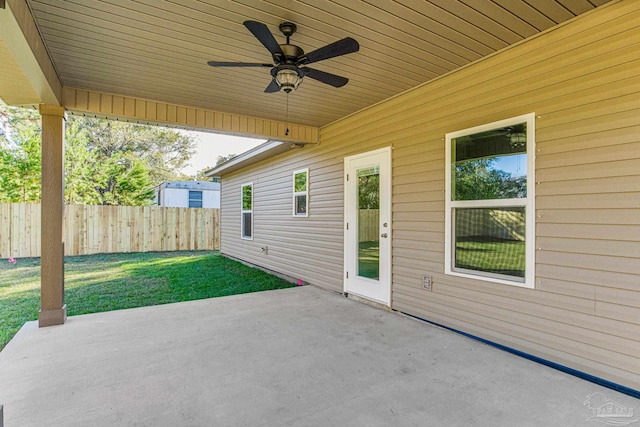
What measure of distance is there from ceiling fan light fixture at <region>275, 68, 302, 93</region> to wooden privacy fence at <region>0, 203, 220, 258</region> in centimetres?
952

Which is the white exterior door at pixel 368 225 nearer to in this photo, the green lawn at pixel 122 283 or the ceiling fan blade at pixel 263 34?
the green lawn at pixel 122 283

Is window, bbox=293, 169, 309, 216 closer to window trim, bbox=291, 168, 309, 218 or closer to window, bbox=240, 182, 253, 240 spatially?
window trim, bbox=291, 168, 309, 218

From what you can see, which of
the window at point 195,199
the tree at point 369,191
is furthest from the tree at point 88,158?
the tree at point 369,191

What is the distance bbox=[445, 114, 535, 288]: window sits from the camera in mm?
2785

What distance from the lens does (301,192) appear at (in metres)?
6.19

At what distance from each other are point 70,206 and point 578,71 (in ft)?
37.8

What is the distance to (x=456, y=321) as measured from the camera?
3.34 metres

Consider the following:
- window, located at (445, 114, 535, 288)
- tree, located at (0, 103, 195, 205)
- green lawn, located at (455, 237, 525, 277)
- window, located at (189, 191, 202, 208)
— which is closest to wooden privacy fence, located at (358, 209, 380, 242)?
window, located at (445, 114, 535, 288)

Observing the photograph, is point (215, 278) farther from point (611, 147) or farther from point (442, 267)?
point (611, 147)

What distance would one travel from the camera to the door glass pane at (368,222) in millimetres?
4402

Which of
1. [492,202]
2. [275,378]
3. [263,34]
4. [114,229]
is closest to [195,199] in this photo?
[114,229]

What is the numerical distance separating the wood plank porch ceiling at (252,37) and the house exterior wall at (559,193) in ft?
0.78

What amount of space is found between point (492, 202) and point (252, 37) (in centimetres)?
261

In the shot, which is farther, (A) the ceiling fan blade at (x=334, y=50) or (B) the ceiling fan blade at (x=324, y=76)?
(B) the ceiling fan blade at (x=324, y=76)
